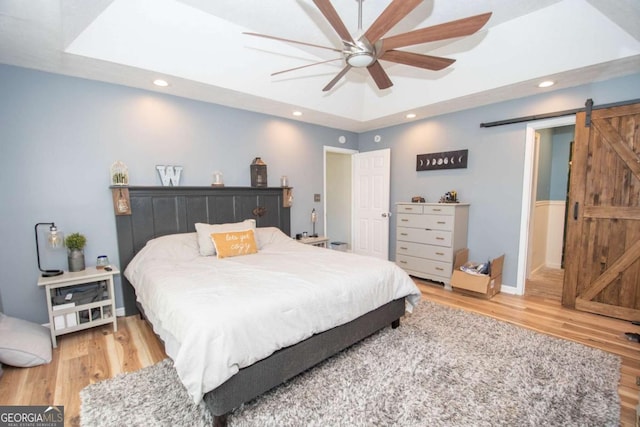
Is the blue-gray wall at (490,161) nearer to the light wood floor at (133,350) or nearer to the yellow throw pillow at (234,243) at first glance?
the light wood floor at (133,350)

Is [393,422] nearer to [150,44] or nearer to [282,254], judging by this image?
[282,254]

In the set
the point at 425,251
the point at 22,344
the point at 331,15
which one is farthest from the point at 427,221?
the point at 22,344

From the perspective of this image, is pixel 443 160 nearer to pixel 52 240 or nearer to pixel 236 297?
pixel 236 297

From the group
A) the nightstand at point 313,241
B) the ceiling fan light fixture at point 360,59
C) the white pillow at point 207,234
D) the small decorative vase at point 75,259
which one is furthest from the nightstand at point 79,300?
the ceiling fan light fixture at point 360,59

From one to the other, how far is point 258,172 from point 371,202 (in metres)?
2.16

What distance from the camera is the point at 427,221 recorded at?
393 centimetres

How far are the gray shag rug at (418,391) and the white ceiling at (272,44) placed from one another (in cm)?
250

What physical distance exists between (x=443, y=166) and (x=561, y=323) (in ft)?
7.50

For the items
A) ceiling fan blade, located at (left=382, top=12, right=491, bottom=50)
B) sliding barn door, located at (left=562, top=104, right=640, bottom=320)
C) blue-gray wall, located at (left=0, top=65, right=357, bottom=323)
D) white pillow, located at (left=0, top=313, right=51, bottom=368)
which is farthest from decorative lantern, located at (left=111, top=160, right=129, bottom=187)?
sliding barn door, located at (left=562, top=104, right=640, bottom=320)

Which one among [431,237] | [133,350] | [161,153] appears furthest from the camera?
[431,237]

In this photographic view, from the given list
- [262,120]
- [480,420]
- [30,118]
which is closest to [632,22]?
[480,420]

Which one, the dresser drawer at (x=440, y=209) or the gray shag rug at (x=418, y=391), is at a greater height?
the dresser drawer at (x=440, y=209)

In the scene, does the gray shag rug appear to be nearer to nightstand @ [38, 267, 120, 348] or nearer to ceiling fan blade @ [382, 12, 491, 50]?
nightstand @ [38, 267, 120, 348]

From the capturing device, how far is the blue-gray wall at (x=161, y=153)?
250cm
